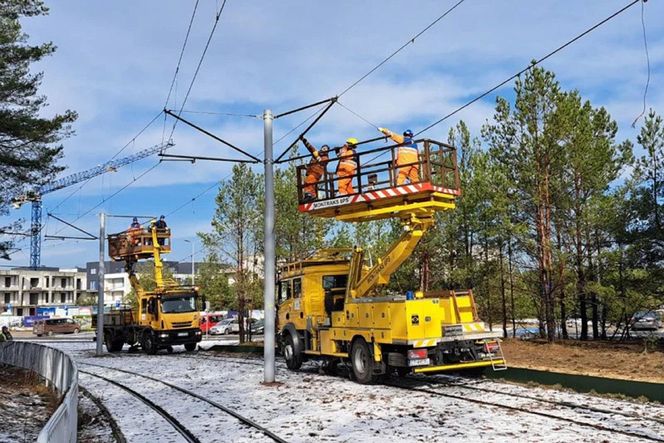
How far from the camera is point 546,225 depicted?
903 inches

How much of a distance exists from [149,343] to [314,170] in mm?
17173

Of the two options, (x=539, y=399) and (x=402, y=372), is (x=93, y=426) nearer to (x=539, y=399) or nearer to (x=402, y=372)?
(x=402, y=372)

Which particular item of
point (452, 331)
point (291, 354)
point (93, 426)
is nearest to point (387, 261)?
point (452, 331)

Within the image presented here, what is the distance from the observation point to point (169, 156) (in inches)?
616

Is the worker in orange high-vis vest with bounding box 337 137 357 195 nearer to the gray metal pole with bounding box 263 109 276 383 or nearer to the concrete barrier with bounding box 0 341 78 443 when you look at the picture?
the gray metal pole with bounding box 263 109 276 383

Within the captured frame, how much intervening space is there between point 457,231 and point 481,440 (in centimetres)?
1753

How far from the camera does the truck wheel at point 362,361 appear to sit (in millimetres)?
14875

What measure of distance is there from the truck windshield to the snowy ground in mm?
12699

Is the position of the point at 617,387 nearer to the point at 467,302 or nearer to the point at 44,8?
the point at 467,302

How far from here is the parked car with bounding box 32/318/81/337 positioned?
62.3 m

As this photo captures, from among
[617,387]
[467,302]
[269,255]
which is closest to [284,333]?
[269,255]

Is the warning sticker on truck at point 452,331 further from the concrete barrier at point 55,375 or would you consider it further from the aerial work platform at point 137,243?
the aerial work platform at point 137,243

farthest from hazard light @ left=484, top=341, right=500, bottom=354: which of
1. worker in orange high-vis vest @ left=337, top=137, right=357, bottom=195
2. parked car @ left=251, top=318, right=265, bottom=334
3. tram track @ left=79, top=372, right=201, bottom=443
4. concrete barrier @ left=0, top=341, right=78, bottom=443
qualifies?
parked car @ left=251, top=318, right=265, bottom=334

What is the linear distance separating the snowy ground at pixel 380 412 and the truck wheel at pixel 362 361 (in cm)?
31
